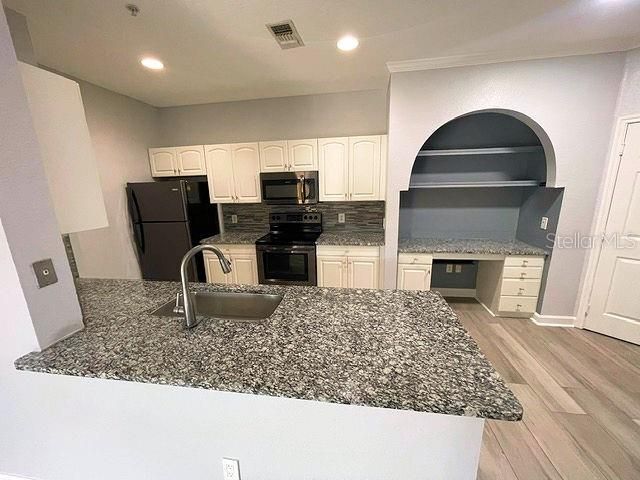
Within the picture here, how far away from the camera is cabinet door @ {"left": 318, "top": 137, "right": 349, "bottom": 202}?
9.80 feet

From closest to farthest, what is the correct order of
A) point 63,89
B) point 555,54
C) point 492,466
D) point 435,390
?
1. point 435,390
2. point 63,89
3. point 492,466
4. point 555,54

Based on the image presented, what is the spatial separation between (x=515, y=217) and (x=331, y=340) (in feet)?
10.5

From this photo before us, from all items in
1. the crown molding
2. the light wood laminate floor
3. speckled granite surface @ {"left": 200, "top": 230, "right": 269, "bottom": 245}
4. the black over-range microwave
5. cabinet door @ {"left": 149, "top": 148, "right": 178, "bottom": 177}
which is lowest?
the light wood laminate floor

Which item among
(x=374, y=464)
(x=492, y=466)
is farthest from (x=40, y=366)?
(x=492, y=466)

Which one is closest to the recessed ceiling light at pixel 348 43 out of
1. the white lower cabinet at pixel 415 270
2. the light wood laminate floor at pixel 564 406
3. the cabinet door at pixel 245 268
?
the white lower cabinet at pixel 415 270

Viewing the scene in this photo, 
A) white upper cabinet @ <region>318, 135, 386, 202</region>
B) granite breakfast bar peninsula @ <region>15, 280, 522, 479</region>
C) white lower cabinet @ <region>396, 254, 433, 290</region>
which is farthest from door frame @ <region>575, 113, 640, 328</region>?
granite breakfast bar peninsula @ <region>15, 280, 522, 479</region>

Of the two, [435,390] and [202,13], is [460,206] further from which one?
[202,13]

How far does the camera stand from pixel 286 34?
1.86 metres

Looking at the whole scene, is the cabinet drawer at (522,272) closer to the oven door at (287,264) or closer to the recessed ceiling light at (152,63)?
the oven door at (287,264)

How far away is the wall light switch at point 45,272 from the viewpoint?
956mm

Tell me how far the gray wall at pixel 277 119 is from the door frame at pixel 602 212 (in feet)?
7.04

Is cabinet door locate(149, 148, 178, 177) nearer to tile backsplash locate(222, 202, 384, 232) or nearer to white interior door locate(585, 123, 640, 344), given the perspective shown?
tile backsplash locate(222, 202, 384, 232)

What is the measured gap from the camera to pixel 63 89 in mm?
1109

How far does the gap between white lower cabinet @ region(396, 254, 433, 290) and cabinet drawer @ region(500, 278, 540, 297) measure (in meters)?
0.81
